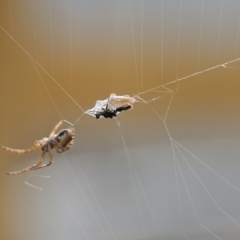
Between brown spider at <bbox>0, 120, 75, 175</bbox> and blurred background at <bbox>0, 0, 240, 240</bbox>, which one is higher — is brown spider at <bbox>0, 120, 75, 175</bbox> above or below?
below

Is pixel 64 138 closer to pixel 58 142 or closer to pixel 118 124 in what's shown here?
pixel 58 142

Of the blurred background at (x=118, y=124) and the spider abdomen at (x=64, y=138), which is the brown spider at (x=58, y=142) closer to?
the spider abdomen at (x=64, y=138)

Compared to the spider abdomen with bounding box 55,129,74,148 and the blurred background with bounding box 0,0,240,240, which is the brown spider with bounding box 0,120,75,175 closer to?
Result: the spider abdomen with bounding box 55,129,74,148

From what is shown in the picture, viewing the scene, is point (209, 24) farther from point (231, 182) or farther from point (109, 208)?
point (109, 208)

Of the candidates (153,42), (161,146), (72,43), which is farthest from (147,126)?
(72,43)

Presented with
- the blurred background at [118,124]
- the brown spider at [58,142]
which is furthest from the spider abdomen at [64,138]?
the blurred background at [118,124]

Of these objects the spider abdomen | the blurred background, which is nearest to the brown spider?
the spider abdomen

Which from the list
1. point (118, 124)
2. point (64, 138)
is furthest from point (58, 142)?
point (118, 124)

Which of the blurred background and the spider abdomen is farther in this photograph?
the blurred background
